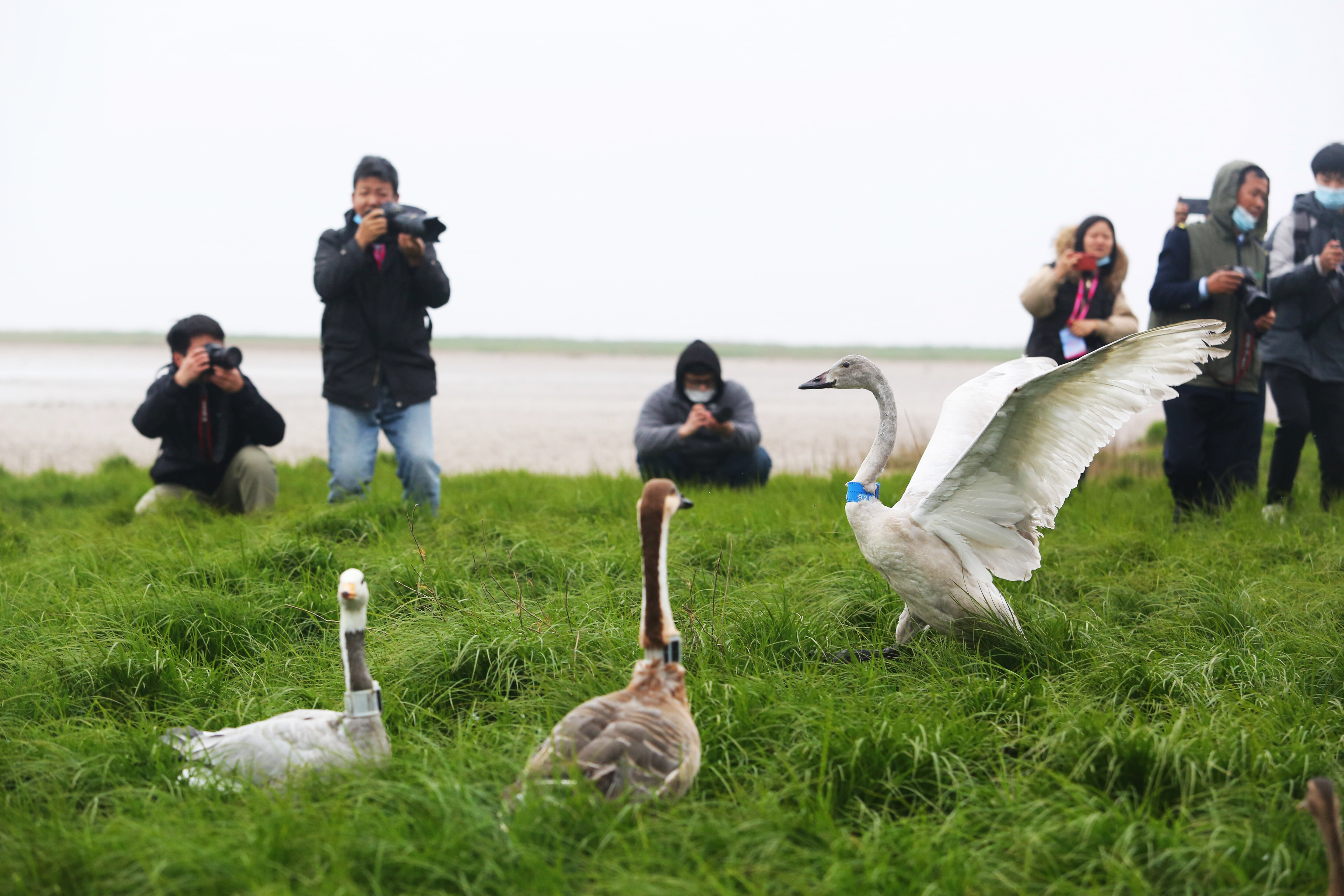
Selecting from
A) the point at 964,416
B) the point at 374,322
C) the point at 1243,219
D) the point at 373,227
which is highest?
the point at 1243,219

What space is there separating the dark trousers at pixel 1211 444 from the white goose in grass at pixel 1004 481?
294 cm

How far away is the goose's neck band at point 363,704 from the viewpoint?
247 cm

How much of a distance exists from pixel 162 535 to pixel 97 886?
352 centimetres

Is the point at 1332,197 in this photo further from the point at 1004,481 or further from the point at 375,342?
the point at 375,342

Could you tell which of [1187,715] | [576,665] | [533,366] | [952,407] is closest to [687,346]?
[952,407]

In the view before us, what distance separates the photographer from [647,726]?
2.30 metres

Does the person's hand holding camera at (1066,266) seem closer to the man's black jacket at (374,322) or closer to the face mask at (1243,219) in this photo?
the face mask at (1243,219)

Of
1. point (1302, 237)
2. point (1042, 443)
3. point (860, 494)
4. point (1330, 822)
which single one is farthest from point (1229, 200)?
point (1330, 822)

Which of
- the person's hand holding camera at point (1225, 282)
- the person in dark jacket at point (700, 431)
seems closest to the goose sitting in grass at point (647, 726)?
the person in dark jacket at point (700, 431)

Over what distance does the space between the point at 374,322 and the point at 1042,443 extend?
430cm

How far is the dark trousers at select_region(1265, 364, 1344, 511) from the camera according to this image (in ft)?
19.4

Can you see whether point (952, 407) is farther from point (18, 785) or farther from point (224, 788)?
point (18, 785)

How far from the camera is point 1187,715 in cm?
286

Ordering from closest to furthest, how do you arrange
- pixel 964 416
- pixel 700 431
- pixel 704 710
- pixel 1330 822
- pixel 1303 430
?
1. pixel 1330 822
2. pixel 704 710
3. pixel 964 416
4. pixel 1303 430
5. pixel 700 431
